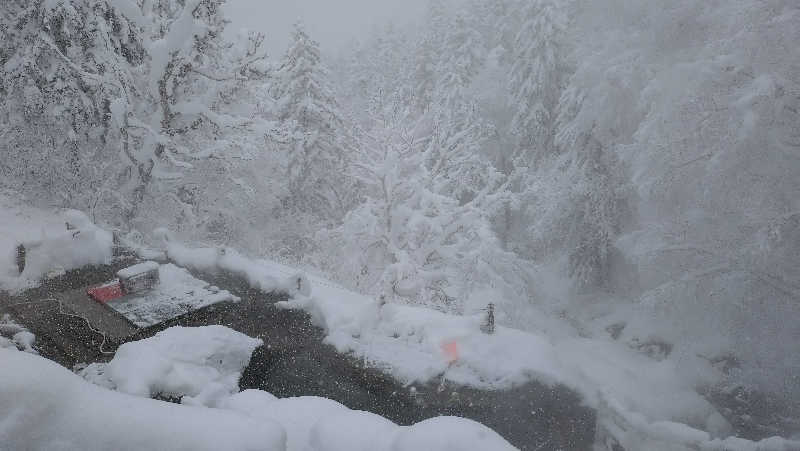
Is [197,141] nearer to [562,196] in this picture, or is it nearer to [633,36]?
[562,196]

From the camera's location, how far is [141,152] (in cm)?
1366

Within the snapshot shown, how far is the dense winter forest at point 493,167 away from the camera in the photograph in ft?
35.7

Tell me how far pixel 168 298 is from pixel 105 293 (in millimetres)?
1095

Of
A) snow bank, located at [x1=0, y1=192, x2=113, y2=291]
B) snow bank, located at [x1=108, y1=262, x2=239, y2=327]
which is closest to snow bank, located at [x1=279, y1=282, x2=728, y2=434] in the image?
snow bank, located at [x1=108, y1=262, x2=239, y2=327]

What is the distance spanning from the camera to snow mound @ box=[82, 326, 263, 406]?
5695 millimetres

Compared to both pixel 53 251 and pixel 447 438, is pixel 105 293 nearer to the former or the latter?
pixel 53 251

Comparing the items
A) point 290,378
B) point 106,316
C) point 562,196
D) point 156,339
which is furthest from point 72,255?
point 562,196

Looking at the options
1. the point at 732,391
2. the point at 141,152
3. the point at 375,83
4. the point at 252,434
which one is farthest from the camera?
the point at 375,83

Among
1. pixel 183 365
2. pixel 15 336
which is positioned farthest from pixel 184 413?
pixel 15 336

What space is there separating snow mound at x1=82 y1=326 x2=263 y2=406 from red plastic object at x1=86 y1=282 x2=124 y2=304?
2191 mm

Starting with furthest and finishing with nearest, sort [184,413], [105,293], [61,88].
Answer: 1. [61,88]
2. [105,293]
3. [184,413]

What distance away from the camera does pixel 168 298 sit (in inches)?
327

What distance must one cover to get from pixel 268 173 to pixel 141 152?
6.98 meters

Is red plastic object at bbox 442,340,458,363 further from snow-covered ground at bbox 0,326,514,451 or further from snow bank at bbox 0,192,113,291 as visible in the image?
snow bank at bbox 0,192,113,291
